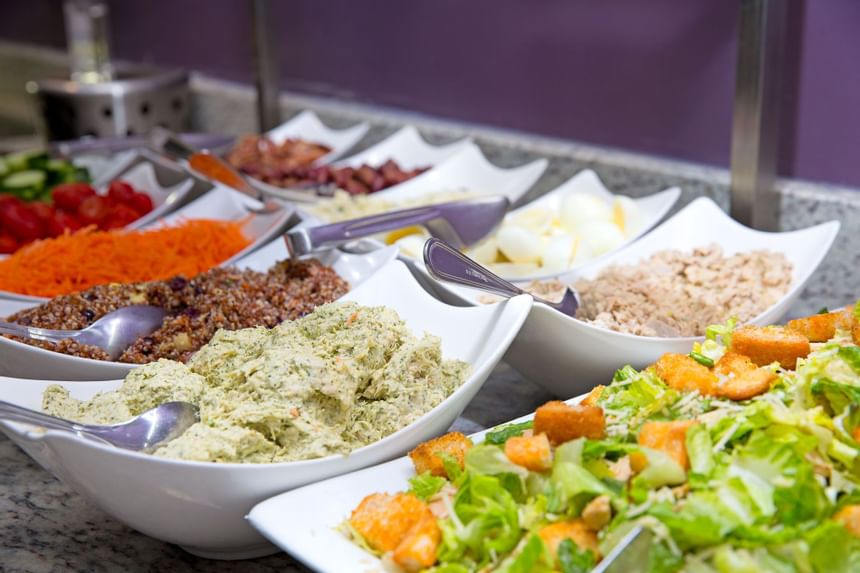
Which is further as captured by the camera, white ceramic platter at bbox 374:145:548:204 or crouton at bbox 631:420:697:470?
white ceramic platter at bbox 374:145:548:204

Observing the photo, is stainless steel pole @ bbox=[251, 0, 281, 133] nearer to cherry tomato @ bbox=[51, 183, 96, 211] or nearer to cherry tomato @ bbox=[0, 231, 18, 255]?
cherry tomato @ bbox=[51, 183, 96, 211]

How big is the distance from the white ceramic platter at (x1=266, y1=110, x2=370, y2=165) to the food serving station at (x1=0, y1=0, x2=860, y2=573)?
15 centimetres

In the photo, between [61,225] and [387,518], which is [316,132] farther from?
[387,518]

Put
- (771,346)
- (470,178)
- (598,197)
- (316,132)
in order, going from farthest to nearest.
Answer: (316,132) < (470,178) < (598,197) < (771,346)

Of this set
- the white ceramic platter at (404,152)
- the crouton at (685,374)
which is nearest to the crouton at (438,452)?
the crouton at (685,374)

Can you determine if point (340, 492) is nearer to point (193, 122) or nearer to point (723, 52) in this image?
Result: point (723, 52)

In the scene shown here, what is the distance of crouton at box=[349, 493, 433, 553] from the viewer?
96cm

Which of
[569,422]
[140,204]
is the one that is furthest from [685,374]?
[140,204]

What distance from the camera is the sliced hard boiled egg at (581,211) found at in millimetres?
1903

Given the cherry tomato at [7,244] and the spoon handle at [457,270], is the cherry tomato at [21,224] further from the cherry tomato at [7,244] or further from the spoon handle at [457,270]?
the spoon handle at [457,270]

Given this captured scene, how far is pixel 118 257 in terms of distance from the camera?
1.84 metres

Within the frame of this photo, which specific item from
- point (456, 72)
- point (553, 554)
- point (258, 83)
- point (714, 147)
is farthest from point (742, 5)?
point (258, 83)

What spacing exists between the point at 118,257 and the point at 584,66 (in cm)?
114

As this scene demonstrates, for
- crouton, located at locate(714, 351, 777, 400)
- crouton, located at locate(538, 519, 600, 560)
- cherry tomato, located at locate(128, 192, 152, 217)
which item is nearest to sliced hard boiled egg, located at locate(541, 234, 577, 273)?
crouton, located at locate(714, 351, 777, 400)
